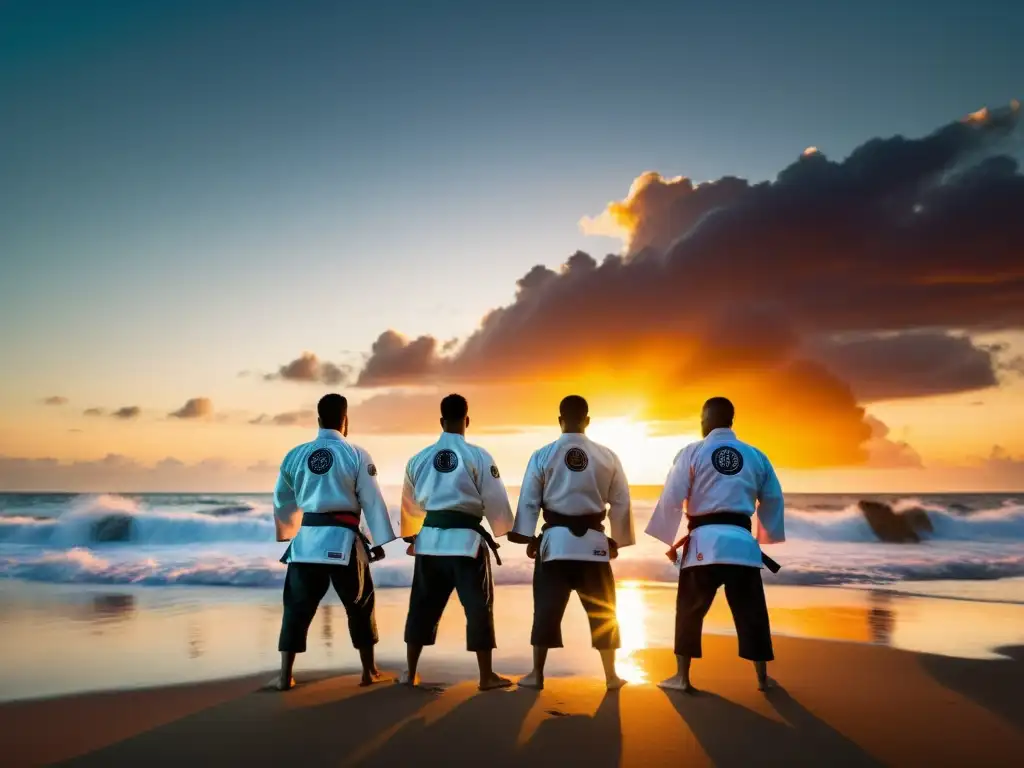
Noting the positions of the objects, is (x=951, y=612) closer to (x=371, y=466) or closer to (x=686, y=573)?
(x=686, y=573)

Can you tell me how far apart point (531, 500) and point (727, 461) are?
1.39m

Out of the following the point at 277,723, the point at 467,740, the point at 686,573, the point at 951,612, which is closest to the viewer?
the point at 467,740

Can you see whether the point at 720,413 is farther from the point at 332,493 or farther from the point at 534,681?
the point at 332,493

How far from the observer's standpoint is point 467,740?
448 centimetres

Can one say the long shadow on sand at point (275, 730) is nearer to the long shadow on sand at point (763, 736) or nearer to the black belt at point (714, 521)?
the long shadow on sand at point (763, 736)

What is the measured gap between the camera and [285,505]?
5.95 m

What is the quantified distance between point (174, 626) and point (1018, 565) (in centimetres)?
1494

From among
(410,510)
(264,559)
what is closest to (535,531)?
(410,510)

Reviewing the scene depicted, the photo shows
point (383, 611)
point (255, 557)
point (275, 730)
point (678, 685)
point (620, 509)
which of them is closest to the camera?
point (275, 730)

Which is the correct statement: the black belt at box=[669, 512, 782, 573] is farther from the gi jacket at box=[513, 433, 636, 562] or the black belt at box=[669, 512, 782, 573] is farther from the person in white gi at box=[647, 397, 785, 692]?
the gi jacket at box=[513, 433, 636, 562]

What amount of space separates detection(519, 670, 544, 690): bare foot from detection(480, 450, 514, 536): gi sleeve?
3.26 feet

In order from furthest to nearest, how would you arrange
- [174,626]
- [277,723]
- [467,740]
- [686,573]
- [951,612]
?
[951,612]
[174,626]
[686,573]
[277,723]
[467,740]

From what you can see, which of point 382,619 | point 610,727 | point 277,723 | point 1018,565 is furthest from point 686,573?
point 1018,565

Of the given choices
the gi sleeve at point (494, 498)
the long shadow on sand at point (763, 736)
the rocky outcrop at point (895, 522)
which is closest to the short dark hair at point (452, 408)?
the gi sleeve at point (494, 498)
